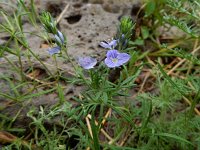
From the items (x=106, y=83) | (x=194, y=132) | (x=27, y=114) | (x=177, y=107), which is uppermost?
(x=106, y=83)

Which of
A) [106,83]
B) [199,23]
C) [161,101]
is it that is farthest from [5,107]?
[199,23]

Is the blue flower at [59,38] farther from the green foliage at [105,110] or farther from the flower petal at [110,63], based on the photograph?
the flower petal at [110,63]

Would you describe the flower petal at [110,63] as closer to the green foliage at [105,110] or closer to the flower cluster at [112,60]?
the flower cluster at [112,60]

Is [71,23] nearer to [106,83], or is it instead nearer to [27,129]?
A: [27,129]

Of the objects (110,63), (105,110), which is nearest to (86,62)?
(110,63)

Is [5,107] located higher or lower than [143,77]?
higher

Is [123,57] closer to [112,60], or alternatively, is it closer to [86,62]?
[112,60]

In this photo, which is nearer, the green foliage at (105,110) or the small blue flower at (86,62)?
the small blue flower at (86,62)

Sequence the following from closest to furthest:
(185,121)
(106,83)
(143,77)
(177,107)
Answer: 1. (106,83)
2. (185,121)
3. (177,107)
4. (143,77)

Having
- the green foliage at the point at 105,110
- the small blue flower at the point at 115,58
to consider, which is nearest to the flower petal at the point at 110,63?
the small blue flower at the point at 115,58

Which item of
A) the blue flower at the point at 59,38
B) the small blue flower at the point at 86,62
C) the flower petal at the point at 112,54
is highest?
the blue flower at the point at 59,38

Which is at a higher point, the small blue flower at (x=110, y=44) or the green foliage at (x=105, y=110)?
the small blue flower at (x=110, y=44)
